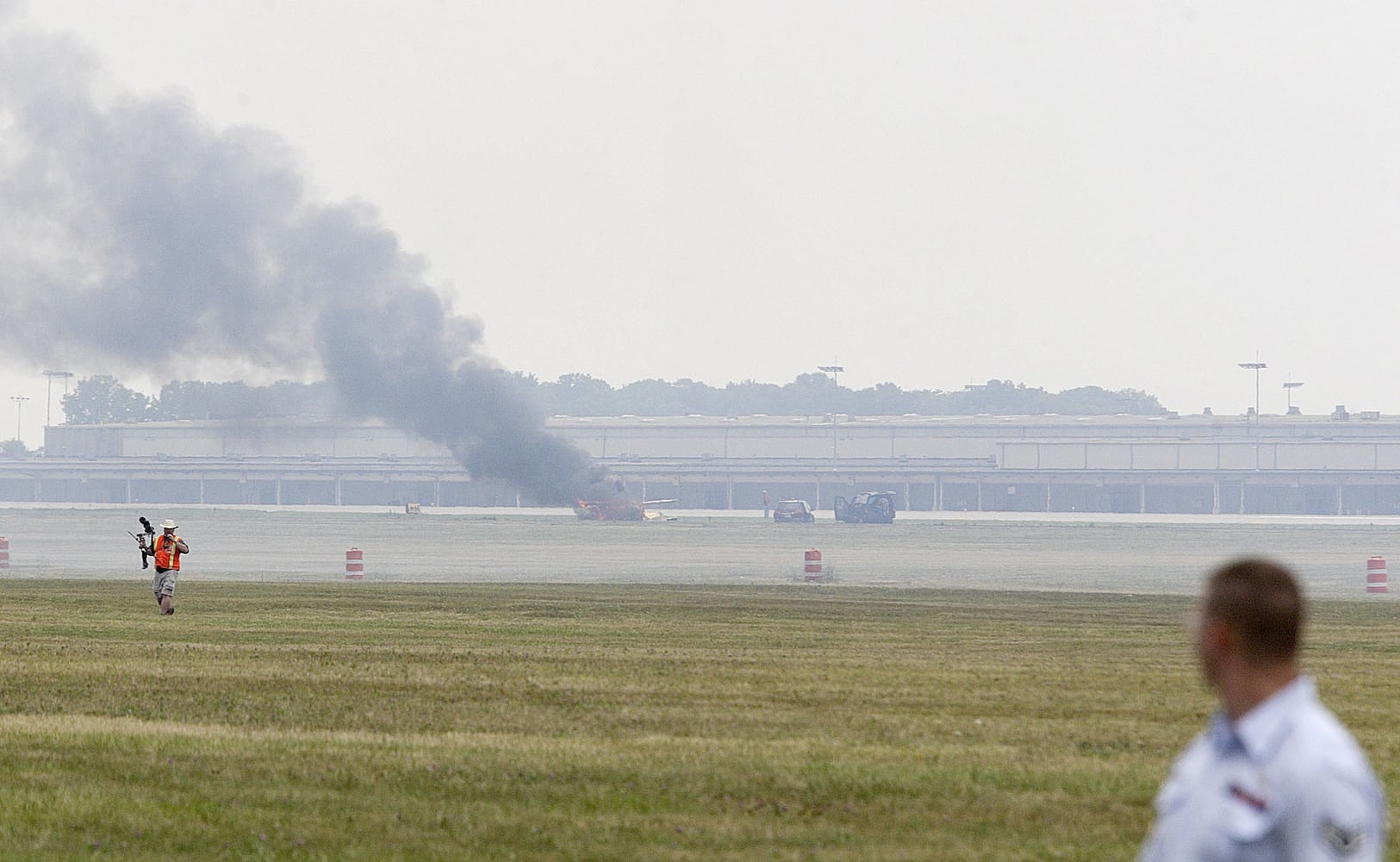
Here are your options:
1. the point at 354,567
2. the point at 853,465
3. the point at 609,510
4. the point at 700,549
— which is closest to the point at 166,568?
the point at 354,567

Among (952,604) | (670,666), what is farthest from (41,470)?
(670,666)

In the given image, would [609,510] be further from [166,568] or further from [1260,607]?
[1260,607]

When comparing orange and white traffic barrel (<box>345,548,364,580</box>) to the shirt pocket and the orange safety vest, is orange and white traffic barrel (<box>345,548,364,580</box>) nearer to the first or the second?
the orange safety vest

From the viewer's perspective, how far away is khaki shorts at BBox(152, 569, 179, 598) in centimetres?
2833

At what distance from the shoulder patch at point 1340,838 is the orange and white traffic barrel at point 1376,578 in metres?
39.6

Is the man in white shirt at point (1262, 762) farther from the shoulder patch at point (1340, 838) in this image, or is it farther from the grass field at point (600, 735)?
the grass field at point (600, 735)

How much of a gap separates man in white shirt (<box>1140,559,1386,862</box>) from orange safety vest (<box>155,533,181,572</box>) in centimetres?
2562

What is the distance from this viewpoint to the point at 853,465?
5999 inches

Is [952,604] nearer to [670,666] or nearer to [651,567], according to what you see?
[670,666]

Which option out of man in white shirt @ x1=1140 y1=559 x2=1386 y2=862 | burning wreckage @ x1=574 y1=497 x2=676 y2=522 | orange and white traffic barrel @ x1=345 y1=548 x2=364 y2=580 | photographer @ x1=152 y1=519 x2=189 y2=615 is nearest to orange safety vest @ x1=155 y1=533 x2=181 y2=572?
photographer @ x1=152 y1=519 x2=189 y2=615

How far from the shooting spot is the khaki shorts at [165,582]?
2833 centimetres

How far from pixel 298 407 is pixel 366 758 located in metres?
112

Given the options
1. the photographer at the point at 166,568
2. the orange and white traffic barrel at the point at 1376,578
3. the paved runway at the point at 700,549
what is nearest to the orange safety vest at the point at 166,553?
the photographer at the point at 166,568

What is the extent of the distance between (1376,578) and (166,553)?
26.5m
